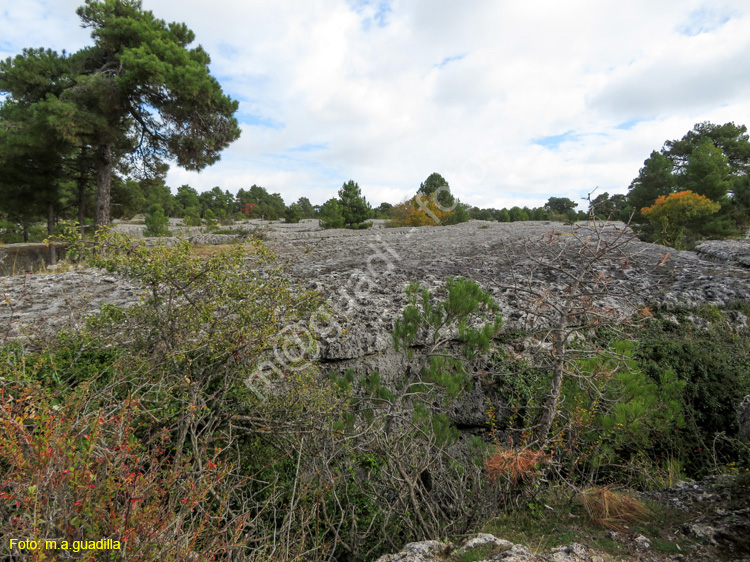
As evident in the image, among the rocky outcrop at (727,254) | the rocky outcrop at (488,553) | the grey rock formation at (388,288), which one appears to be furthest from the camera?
the rocky outcrop at (727,254)

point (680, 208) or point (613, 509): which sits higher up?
point (680, 208)

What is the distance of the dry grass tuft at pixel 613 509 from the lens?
82.1 inches

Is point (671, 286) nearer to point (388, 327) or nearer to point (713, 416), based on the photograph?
point (713, 416)

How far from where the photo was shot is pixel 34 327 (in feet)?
13.3

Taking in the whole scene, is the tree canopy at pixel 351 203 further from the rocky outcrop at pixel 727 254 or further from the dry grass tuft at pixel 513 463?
the dry grass tuft at pixel 513 463

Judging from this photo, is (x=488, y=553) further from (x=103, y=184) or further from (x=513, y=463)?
(x=103, y=184)

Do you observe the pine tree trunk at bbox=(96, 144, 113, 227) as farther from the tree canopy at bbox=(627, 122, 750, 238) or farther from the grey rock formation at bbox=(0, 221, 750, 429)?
the tree canopy at bbox=(627, 122, 750, 238)

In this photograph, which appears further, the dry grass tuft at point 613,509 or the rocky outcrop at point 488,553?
the dry grass tuft at point 613,509

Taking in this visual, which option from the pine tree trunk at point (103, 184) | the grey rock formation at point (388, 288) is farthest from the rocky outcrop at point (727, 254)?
the pine tree trunk at point (103, 184)

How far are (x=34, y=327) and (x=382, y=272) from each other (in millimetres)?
5126

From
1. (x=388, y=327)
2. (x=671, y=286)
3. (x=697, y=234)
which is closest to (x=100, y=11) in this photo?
(x=388, y=327)

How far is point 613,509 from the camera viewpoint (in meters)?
2.18

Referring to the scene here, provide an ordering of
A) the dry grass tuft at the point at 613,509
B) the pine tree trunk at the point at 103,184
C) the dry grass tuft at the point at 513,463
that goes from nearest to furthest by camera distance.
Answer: the dry grass tuft at the point at 613,509 < the dry grass tuft at the point at 513,463 < the pine tree trunk at the point at 103,184

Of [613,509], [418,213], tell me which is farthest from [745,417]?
[418,213]
